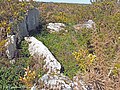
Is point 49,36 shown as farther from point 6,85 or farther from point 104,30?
point 6,85

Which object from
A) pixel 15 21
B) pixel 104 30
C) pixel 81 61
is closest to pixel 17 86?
pixel 81 61

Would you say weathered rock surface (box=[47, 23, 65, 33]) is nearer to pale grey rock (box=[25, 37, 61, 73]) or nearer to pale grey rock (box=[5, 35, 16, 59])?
pale grey rock (box=[25, 37, 61, 73])

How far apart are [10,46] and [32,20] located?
3511 millimetres

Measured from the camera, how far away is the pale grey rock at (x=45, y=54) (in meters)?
9.32

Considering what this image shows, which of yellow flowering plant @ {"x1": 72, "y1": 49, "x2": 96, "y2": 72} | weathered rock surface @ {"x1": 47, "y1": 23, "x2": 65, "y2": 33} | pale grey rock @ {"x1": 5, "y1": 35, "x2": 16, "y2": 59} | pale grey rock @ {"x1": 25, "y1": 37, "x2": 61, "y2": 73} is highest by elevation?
yellow flowering plant @ {"x1": 72, "y1": 49, "x2": 96, "y2": 72}

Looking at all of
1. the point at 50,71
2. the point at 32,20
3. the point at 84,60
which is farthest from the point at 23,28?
the point at 84,60

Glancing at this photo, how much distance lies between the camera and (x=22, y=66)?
9336 millimetres

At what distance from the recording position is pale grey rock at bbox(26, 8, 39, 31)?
42.3 ft

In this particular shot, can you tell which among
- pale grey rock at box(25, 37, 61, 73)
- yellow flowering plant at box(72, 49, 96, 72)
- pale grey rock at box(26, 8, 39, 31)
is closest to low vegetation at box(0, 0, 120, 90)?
yellow flowering plant at box(72, 49, 96, 72)

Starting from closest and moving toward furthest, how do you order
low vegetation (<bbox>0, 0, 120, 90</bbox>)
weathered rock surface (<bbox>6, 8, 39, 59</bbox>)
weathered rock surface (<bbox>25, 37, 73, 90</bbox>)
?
weathered rock surface (<bbox>25, 37, 73, 90</bbox>) < low vegetation (<bbox>0, 0, 120, 90</bbox>) < weathered rock surface (<bbox>6, 8, 39, 59</bbox>)

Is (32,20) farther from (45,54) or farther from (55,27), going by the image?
(45,54)

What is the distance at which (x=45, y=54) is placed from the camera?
1026 centimetres

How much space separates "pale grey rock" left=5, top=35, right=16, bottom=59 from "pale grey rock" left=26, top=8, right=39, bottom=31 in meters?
2.52

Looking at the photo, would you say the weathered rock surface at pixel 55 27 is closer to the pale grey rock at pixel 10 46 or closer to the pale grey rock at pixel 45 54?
the pale grey rock at pixel 45 54
